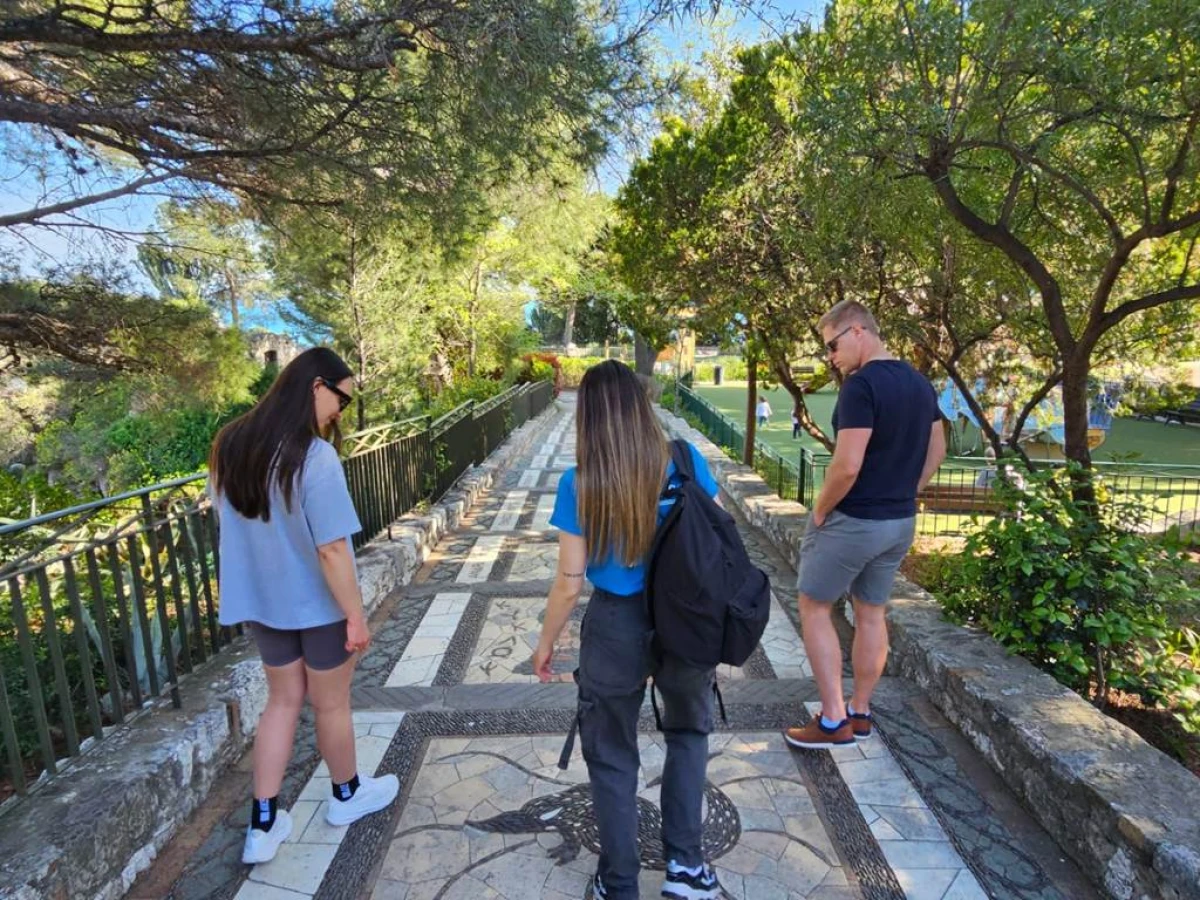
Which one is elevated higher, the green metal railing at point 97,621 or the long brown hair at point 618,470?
the long brown hair at point 618,470

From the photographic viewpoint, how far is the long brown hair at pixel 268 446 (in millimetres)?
2047

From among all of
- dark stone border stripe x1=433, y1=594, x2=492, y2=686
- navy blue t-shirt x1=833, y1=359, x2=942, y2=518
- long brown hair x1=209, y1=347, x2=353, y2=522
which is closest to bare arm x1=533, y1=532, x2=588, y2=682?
long brown hair x1=209, y1=347, x2=353, y2=522

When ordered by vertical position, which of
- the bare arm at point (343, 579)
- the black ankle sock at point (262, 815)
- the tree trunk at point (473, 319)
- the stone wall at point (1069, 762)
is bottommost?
the black ankle sock at point (262, 815)

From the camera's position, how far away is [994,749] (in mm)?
2670

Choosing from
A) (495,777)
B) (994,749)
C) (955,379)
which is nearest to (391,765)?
(495,777)

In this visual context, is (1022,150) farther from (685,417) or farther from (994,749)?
(685,417)

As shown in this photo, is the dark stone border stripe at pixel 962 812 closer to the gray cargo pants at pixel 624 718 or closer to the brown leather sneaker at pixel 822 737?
the brown leather sneaker at pixel 822 737

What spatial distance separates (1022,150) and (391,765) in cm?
431

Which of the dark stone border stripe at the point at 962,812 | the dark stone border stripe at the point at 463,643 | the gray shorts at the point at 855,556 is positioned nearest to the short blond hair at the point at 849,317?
the gray shorts at the point at 855,556

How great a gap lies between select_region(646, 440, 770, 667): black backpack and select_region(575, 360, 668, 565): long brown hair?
0.06 m

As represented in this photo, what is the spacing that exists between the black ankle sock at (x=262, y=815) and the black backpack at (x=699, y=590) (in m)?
1.45

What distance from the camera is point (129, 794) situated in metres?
2.15

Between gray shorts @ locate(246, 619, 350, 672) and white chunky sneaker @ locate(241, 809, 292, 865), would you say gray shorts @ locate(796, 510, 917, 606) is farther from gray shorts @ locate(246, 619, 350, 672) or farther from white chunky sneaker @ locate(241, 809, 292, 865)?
white chunky sneaker @ locate(241, 809, 292, 865)

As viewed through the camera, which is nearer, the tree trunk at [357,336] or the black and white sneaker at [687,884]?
the black and white sneaker at [687,884]
